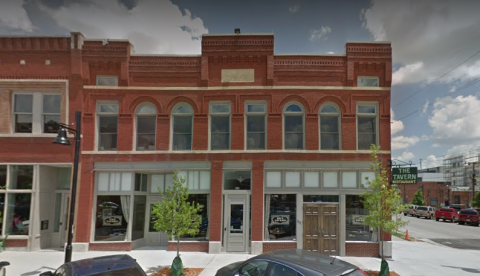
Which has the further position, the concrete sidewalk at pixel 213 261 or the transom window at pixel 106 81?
the transom window at pixel 106 81

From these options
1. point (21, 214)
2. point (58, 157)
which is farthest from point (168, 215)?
point (21, 214)

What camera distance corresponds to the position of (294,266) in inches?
203

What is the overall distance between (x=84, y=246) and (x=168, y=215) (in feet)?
19.0

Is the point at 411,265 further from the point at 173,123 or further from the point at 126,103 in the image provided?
the point at 126,103

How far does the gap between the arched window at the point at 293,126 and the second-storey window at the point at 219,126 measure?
2.69 m

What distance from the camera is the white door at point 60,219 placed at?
13.3 m

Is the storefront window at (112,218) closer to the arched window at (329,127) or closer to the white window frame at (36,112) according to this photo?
the white window frame at (36,112)

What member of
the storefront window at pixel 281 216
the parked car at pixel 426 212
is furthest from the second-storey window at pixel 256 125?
the parked car at pixel 426 212

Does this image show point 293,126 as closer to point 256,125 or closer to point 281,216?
point 256,125

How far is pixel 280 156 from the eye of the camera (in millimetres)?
12539

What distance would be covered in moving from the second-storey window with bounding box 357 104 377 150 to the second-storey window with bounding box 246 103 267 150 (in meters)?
4.41

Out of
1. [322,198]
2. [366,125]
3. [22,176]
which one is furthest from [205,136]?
[22,176]

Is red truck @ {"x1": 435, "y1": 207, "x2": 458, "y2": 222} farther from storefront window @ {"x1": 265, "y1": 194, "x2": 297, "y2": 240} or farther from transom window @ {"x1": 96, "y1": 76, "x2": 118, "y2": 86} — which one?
transom window @ {"x1": 96, "y1": 76, "x2": 118, "y2": 86}

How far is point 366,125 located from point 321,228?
204 inches
